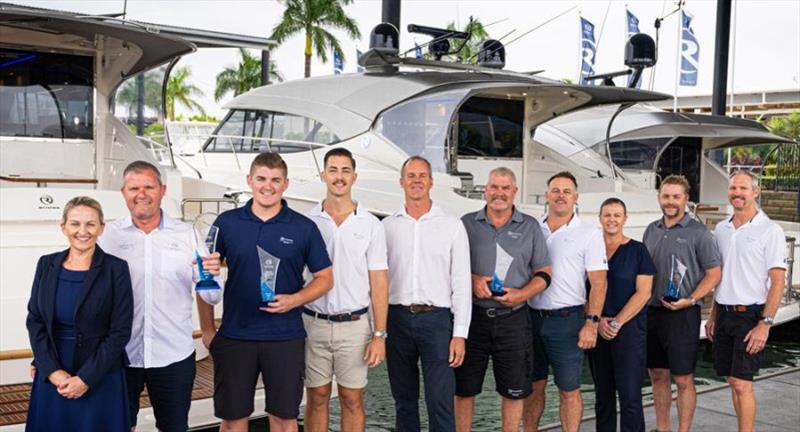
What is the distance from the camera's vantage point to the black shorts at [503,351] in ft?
17.2

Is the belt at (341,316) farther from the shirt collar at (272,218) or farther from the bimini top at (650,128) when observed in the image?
the bimini top at (650,128)

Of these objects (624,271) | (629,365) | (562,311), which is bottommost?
(629,365)

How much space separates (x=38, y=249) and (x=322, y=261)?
2.64m

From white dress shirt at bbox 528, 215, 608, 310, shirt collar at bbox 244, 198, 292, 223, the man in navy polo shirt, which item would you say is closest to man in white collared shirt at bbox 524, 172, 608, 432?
white dress shirt at bbox 528, 215, 608, 310

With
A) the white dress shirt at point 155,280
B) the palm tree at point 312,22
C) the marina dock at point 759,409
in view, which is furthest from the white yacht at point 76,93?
the palm tree at point 312,22

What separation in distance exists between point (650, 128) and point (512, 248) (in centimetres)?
1122

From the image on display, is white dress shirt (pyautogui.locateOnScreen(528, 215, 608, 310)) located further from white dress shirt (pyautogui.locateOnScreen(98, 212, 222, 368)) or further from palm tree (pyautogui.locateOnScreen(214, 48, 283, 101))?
palm tree (pyautogui.locateOnScreen(214, 48, 283, 101))

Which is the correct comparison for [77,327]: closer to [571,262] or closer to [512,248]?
[512,248]

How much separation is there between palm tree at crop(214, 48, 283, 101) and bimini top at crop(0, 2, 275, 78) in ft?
136

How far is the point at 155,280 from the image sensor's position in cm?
Answer: 424

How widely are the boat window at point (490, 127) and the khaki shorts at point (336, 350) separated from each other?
27.0ft

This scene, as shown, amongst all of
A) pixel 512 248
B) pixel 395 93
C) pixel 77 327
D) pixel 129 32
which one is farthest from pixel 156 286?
pixel 395 93

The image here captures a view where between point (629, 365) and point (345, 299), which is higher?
point (345, 299)

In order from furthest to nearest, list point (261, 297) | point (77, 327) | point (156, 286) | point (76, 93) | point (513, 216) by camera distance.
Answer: point (76, 93)
point (513, 216)
point (261, 297)
point (156, 286)
point (77, 327)
